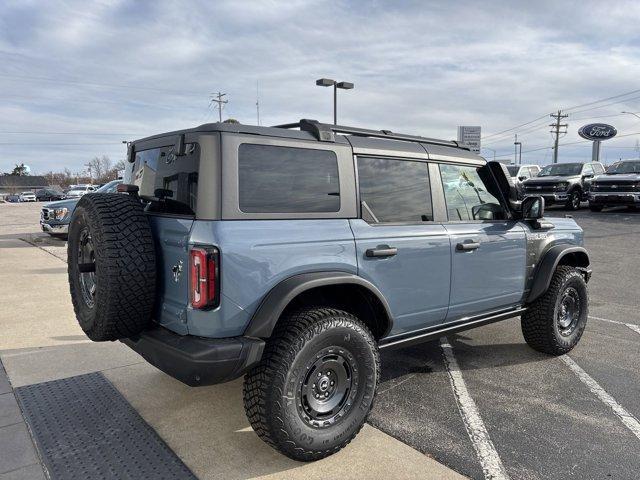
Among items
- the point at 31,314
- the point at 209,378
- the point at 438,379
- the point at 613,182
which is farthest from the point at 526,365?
the point at 613,182

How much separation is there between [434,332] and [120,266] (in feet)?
7.26

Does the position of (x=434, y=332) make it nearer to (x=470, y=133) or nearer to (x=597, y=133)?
(x=470, y=133)

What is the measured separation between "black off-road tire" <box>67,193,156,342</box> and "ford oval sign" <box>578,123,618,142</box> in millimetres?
44389

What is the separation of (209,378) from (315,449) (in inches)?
29.8

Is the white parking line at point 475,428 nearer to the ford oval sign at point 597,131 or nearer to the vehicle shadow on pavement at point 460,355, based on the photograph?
the vehicle shadow on pavement at point 460,355

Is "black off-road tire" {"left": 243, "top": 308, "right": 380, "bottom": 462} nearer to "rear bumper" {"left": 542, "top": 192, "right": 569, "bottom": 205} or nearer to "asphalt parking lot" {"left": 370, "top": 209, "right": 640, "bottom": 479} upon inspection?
"asphalt parking lot" {"left": 370, "top": 209, "right": 640, "bottom": 479}

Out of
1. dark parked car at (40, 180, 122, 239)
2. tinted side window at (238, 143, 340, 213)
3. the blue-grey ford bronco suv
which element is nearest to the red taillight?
the blue-grey ford bronco suv

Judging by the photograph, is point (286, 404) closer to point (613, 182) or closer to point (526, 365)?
point (526, 365)

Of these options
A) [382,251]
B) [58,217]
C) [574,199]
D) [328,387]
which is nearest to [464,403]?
[328,387]

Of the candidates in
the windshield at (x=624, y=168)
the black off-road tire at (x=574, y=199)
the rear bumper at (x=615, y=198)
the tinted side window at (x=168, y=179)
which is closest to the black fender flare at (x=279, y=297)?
the tinted side window at (x=168, y=179)

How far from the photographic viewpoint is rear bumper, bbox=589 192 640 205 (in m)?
17.1

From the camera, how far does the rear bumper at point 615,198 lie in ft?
56.1

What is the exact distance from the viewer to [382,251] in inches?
123

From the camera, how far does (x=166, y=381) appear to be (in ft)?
13.0
